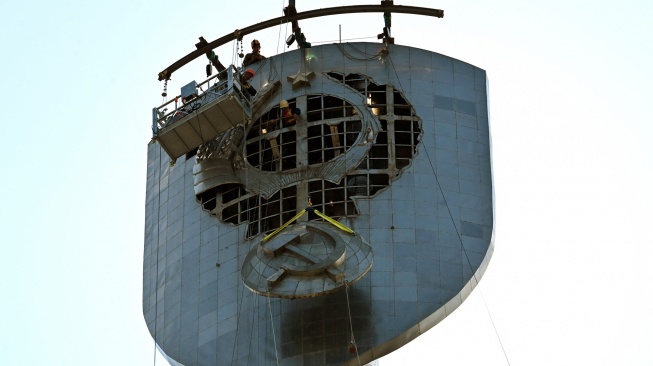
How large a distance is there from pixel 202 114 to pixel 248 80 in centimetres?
449

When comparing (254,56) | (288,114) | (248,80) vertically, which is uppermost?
(254,56)

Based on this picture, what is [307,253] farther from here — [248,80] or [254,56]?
[254,56]

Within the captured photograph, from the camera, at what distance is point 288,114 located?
70375mm

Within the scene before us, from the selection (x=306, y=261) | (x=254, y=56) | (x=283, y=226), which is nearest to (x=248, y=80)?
(x=254, y=56)

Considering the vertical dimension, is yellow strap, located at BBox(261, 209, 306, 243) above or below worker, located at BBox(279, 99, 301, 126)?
below

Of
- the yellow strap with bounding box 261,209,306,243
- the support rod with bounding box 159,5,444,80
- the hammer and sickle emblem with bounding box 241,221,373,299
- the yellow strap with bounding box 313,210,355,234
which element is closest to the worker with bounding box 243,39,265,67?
the support rod with bounding box 159,5,444,80

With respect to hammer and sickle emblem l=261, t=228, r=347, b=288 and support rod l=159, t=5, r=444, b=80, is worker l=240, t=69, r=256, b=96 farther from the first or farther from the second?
hammer and sickle emblem l=261, t=228, r=347, b=288

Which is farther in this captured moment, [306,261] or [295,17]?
[295,17]

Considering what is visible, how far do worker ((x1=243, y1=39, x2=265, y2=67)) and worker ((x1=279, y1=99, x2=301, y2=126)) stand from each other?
12.8 feet

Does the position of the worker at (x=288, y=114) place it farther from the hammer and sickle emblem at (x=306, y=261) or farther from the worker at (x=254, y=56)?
the hammer and sickle emblem at (x=306, y=261)

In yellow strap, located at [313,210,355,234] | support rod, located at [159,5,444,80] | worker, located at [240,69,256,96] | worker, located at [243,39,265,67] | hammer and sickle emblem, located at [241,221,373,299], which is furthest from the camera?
support rod, located at [159,5,444,80]

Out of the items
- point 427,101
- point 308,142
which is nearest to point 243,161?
point 308,142

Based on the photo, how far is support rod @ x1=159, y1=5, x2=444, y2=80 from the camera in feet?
244

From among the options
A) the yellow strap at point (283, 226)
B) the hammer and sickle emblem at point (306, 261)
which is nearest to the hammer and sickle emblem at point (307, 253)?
the hammer and sickle emblem at point (306, 261)
